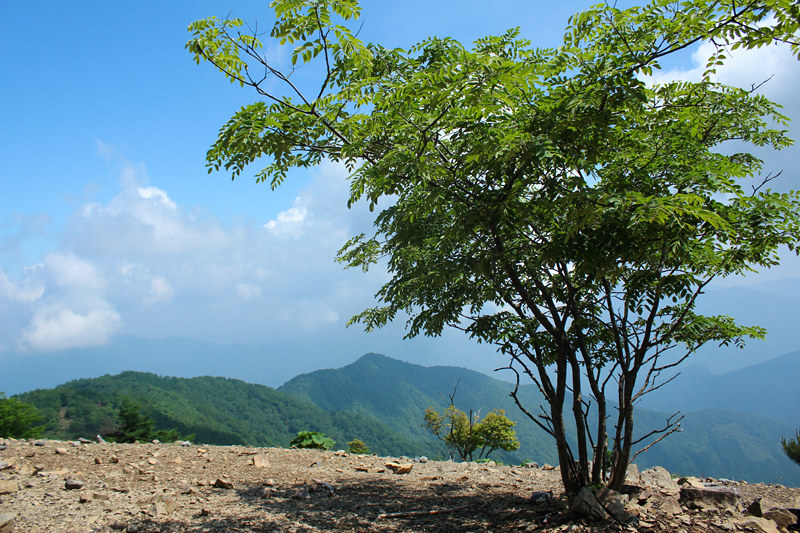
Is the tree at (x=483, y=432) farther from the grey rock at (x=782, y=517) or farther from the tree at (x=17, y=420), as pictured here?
the tree at (x=17, y=420)

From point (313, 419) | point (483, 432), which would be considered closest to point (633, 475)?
point (483, 432)

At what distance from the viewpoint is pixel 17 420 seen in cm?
1259

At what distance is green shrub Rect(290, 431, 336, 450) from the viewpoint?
1298 cm

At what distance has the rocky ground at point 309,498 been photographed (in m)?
5.41

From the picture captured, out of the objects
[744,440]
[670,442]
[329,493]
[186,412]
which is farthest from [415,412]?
[329,493]

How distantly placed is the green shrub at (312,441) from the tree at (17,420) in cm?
743

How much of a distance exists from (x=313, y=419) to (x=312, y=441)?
232 ft

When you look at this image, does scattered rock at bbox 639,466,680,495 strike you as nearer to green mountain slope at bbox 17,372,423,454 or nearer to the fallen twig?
the fallen twig

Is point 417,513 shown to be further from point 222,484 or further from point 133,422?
point 133,422

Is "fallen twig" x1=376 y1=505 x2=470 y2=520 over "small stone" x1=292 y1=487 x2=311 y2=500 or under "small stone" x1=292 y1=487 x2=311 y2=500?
under

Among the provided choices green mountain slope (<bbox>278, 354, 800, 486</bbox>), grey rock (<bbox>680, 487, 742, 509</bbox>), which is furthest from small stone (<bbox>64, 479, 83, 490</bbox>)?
green mountain slope (<bbox>278, 354, 800, 486</bbox>)

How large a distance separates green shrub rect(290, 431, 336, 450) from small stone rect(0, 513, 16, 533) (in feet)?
27.2

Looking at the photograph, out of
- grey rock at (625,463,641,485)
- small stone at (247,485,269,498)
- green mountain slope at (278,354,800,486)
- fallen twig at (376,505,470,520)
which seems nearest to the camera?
Result: fallen twig at (376,505,470,520)

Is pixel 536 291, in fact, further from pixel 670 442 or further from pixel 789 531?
pixel 670 442
